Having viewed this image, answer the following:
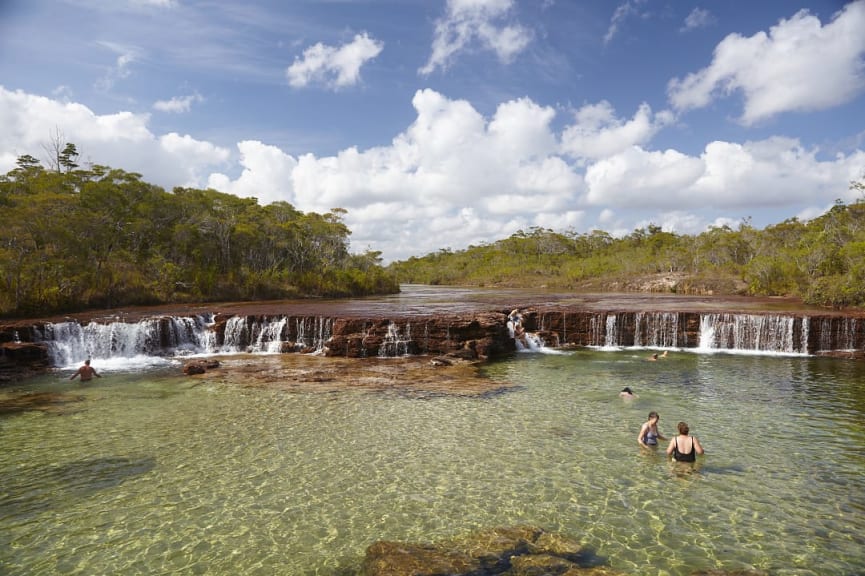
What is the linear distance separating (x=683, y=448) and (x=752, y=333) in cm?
1610

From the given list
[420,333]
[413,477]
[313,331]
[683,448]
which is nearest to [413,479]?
[413,477]

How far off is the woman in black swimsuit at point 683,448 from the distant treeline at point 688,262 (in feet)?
83.7

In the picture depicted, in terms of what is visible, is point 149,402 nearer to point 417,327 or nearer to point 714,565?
point 417,327

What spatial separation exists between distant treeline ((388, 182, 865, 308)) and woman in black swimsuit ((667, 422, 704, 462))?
1005 inches

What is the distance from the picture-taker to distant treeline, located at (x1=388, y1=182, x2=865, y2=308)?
109ft

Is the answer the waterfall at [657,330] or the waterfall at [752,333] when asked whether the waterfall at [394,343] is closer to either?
the waterfall at [657,330]

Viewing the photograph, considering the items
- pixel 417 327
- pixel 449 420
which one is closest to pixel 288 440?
pixel 449 420

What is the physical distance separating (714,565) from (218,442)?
9.01 metres

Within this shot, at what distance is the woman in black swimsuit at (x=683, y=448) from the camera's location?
9102mm

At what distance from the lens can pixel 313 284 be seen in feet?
151

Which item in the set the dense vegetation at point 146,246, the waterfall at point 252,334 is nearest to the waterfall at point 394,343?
the waterfall at point 252,334

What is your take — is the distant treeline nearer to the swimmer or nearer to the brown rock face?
the swimmer

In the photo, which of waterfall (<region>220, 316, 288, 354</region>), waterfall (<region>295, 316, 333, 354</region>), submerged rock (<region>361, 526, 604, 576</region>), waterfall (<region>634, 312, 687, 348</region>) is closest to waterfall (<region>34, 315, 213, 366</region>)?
waterfall (<region>220, 316, 288, 354</region>)

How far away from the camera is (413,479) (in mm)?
8562
